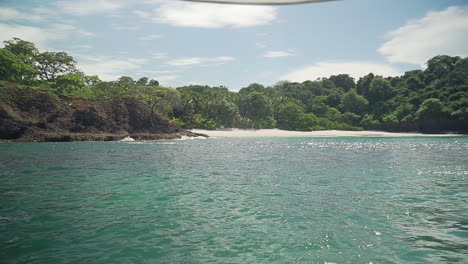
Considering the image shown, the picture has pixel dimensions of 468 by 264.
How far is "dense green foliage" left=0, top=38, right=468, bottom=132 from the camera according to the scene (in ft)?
152

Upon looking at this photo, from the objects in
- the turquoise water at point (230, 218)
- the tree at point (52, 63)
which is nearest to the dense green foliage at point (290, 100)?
the tree at point (52, 63)

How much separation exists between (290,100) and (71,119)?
193ft

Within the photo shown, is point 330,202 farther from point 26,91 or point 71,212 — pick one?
point 26,91

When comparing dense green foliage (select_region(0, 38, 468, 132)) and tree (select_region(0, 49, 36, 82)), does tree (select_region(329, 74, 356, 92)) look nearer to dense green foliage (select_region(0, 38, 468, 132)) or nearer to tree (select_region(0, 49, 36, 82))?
dense green foliage (select_region(0, 38, 468, 132))

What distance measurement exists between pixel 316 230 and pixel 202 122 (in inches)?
2247

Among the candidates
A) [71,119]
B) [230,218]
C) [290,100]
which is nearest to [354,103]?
[290,100]

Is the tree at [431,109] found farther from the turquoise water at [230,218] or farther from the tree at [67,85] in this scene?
the tree at [67,85]

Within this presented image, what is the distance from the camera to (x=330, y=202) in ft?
27.0

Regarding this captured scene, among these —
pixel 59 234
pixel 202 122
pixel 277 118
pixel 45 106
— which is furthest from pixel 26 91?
pixel 277 118

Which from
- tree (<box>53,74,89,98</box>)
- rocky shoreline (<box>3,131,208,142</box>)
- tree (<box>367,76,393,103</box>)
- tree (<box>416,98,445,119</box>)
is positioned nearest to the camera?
rocky shoreline (<box>3,131,208,142</box>)

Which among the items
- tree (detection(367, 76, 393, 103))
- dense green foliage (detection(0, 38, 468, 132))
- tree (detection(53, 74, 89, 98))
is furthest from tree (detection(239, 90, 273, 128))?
tree (detection(53, 74, 89, 98))

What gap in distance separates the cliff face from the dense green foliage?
5.37 metres

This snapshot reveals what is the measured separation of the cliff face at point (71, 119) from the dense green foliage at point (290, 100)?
5.37 metres

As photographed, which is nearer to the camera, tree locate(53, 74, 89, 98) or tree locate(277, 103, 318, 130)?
tree locate(53, 74, 89, 98)
